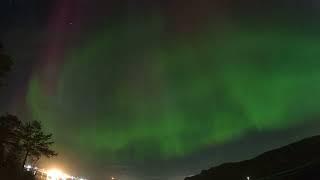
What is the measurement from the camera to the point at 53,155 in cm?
9556

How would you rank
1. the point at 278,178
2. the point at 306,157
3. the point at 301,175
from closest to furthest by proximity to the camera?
the point at 301,175 < the point at 278,178 < the point at 306,157

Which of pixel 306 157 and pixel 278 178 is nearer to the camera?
pixel 278 178

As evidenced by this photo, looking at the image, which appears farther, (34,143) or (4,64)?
(34,143)

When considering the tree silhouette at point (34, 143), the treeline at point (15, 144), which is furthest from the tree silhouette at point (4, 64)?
the tree silhouette at point (34, 143)

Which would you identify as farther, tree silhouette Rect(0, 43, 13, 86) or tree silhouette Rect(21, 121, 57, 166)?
tree silhouette Rect(21, 121, 57, 166)

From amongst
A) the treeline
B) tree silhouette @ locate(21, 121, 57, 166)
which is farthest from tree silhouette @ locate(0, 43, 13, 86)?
tree silhouette @ locate(21, 121, 57, 166)

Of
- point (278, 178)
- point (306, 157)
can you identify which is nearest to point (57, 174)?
point (278, 178)

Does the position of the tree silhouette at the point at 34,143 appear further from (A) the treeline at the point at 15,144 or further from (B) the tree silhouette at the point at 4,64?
(B) the tree silhouette at the point at 4,64

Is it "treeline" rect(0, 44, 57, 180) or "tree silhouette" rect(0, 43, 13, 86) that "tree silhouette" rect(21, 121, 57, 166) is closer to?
"treeline" rect(0, 44, 57, 180)

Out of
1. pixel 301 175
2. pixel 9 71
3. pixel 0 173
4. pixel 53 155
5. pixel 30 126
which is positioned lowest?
pixel 301 175

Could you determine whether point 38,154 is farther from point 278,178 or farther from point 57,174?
point 278,178

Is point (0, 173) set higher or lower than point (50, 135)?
lower

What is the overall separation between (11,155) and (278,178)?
35.1 m

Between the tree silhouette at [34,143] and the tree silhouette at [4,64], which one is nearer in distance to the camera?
the tree silhouette at [4,64]
